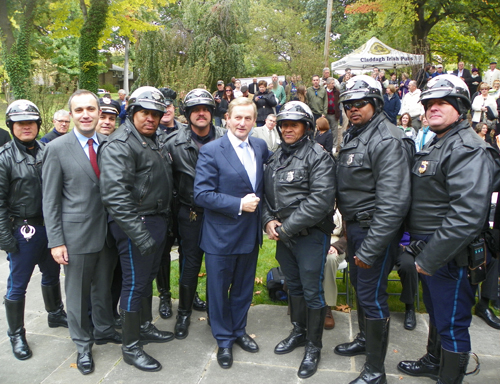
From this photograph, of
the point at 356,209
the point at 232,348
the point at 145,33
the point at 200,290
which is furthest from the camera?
the point at 145,33

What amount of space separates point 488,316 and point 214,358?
2.85 m

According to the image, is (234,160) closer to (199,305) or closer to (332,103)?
(199,305)

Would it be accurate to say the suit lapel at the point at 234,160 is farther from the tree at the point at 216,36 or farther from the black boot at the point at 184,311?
the tree at the point at 216,36

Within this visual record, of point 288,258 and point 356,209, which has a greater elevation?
point 356,209

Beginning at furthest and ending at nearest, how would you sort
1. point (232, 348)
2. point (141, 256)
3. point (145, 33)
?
point (145, 33) → point (232, 348) → point (141, 256)

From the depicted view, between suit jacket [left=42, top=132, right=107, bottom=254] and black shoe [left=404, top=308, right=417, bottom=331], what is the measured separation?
122 inches

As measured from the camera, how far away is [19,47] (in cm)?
1997

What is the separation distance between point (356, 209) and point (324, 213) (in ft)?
0.82

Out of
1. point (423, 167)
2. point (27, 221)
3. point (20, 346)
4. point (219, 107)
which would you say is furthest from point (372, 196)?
point (219, 107)

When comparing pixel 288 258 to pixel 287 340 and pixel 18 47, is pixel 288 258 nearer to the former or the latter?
pixel 287 340

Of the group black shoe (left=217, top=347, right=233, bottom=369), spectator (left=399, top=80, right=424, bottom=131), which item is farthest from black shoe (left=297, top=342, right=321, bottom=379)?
spectator (left=399, top=80, right=424, bottom=131)

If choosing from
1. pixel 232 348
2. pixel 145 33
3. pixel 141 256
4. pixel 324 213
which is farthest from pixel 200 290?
pixel 145 33

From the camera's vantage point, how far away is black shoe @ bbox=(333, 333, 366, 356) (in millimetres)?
3910

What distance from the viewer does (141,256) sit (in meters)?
3.64
